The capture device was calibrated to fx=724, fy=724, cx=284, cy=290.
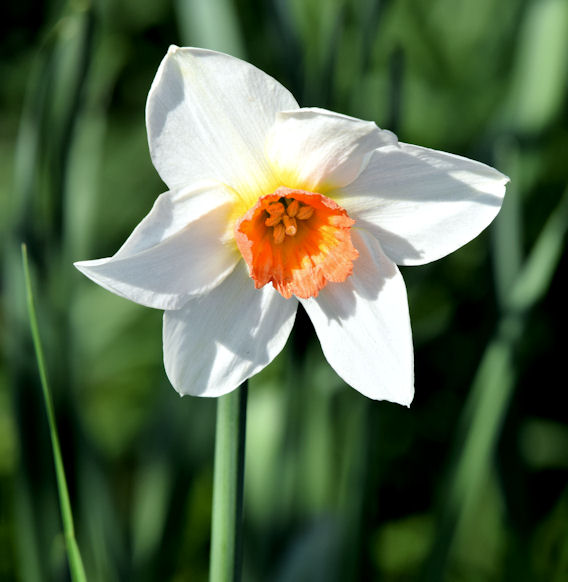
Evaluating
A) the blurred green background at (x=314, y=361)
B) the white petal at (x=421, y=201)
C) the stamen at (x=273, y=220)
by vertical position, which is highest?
the white petal at (x=421, y=201)

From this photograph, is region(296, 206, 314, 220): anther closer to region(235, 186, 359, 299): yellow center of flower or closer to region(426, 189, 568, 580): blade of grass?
region(235, 186, 359, 299): yellow center of flower

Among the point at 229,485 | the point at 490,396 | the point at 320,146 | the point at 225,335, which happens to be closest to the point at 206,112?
the point at 320,146

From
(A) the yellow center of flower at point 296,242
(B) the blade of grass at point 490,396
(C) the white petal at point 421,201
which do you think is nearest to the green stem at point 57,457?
(A) the yellow center of flower at point 296,242

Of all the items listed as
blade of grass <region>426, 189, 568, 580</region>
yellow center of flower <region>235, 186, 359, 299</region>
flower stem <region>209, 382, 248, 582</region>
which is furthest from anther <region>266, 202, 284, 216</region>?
blade of grass <region>426, 189, 568, 580</region>

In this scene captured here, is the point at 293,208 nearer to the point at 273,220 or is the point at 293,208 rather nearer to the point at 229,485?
the point at 273,220

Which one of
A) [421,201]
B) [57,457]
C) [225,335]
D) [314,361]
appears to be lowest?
[314,361]

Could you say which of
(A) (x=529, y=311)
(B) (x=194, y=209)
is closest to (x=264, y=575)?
(A) (x=529, y=311)

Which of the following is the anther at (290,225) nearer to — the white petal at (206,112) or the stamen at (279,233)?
the stamen at (279,233)
